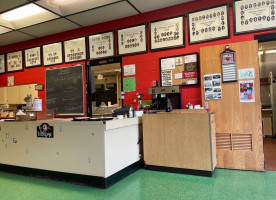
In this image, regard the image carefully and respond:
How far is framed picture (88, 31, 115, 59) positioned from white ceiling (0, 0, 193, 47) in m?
0.30

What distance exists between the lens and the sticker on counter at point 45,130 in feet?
9.77

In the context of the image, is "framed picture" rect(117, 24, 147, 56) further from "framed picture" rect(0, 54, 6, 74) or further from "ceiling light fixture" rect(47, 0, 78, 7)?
"framed picture" rect(0, 54, 6, 74)

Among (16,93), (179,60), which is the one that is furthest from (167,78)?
(16,93)

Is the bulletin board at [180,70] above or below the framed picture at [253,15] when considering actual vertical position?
below

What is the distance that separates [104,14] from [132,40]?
0.73 meters

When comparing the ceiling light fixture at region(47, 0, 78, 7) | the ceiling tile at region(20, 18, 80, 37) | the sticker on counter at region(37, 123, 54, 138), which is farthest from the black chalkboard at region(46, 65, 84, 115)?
the sticker on counter at region(37, 123, 54, 138)

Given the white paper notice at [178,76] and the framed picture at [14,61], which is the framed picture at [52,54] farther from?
the white paper notice at [178,76]

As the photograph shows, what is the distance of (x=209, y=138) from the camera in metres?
2.88

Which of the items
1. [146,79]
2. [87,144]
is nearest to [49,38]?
[146,79]

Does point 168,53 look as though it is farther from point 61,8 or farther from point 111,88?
point 111,88

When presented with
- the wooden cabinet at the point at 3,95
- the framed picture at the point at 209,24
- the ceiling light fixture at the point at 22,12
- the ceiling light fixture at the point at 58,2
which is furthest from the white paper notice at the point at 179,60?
the wooden cabinet at the point at 3,95

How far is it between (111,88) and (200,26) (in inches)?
213

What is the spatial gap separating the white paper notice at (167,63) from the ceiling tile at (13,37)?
3471mm

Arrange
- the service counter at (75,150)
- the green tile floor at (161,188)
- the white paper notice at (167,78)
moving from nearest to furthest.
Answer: the green tile floor at (161,188) → the service counter at (75,150) → the white paper notice at (167,78)
